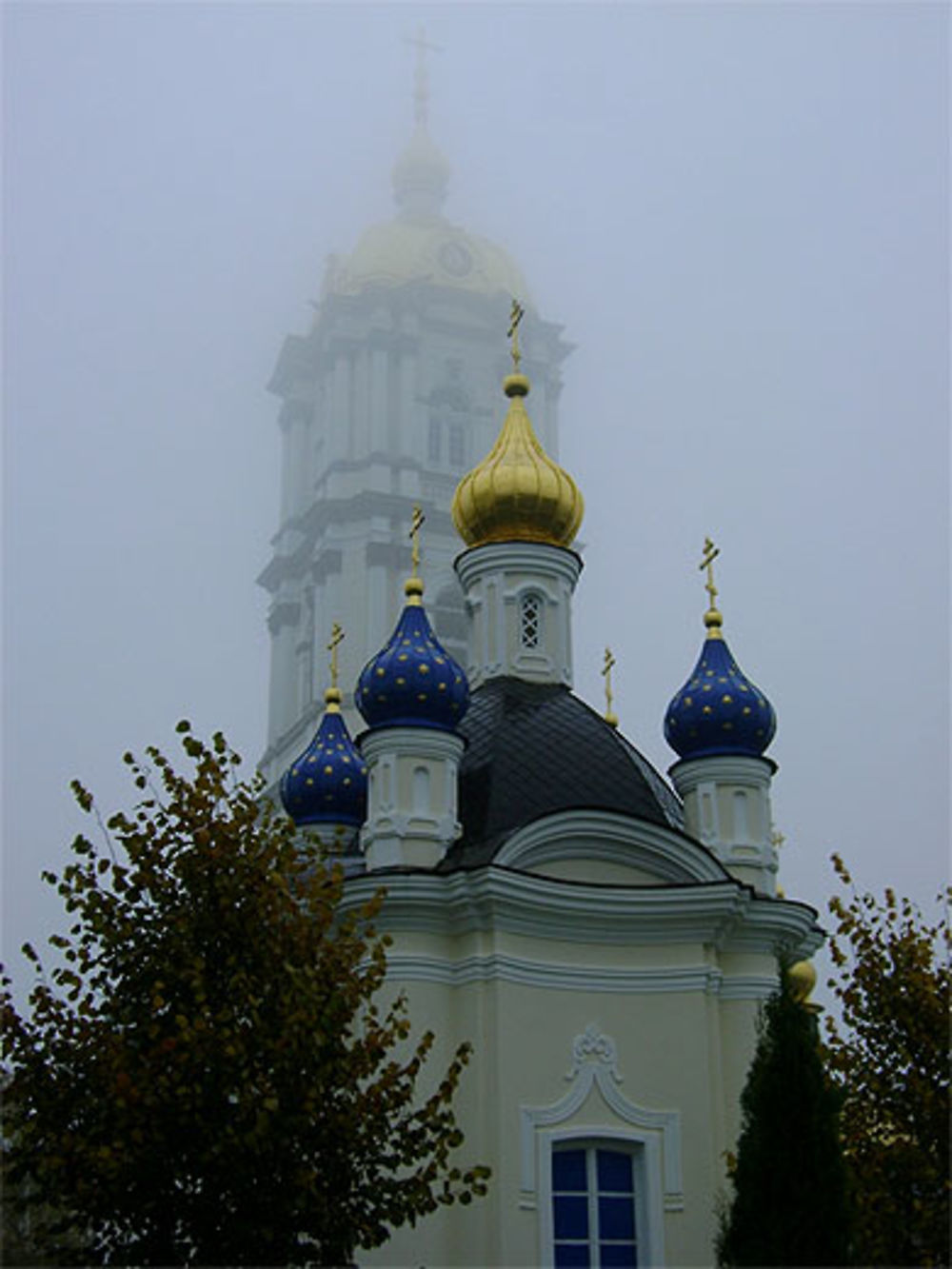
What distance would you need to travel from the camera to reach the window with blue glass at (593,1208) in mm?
14727

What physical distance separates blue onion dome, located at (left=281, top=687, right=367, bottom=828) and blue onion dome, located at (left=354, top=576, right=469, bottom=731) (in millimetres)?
2350

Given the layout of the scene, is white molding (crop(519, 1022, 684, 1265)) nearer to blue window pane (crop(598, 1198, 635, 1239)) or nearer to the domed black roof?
blue window pane (crop(598, 1198, 635, 1239))

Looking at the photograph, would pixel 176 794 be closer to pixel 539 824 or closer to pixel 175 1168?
pixel 175 1168

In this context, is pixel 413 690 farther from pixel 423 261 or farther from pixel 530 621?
pixel 423 261

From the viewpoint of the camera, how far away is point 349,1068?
1146 cm

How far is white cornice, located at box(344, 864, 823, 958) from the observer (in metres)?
15.3

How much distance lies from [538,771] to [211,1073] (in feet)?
21.7

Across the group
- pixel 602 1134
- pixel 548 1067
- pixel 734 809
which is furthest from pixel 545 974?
pixel 734 809

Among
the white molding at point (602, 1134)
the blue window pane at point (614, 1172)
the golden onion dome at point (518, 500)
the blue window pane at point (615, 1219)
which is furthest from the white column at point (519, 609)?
the blue window pane at point (615, 1219)

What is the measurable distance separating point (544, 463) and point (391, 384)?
21.6 m

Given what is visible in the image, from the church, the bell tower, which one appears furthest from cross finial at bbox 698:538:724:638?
the bell tower

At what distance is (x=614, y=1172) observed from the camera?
15.1 metres

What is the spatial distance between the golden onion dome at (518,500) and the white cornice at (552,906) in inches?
222

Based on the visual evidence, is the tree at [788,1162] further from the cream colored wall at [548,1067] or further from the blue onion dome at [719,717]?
the blue onion dome at [719,717]
